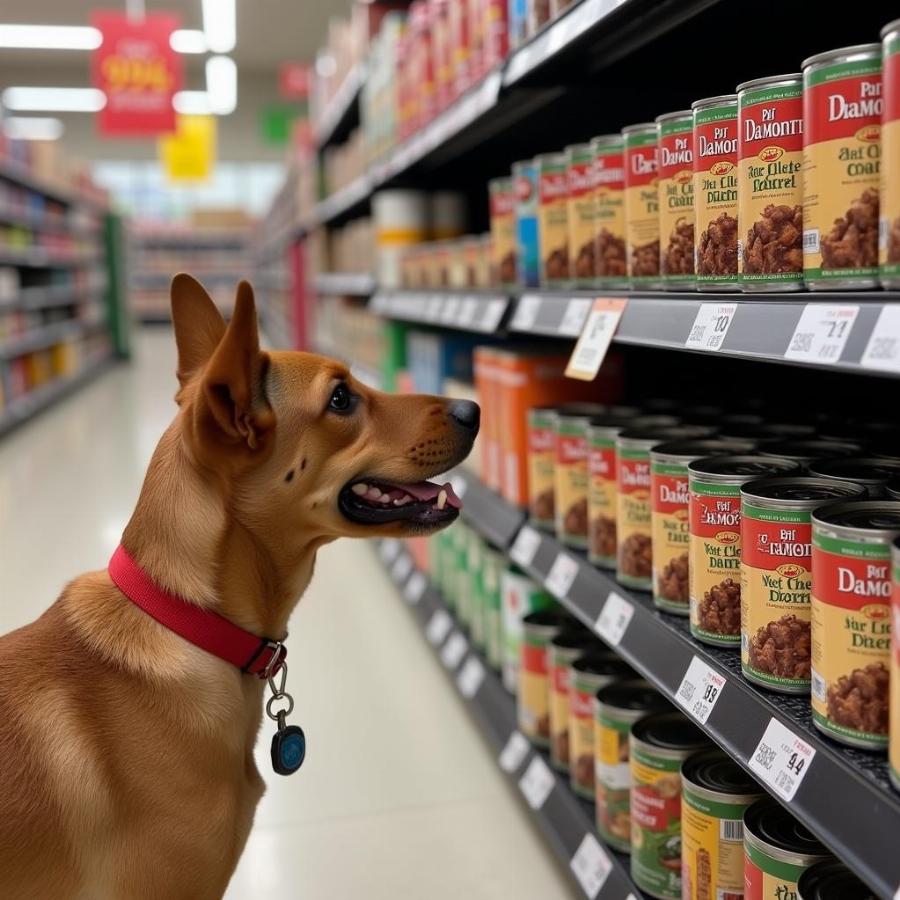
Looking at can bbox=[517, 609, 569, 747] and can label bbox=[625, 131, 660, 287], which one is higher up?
can label bbox=[625, 131, 660, 287]

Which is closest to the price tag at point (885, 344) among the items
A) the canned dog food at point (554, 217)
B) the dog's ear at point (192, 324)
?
the dog's ear at point (192, 324)

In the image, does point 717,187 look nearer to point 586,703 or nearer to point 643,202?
point 643,202

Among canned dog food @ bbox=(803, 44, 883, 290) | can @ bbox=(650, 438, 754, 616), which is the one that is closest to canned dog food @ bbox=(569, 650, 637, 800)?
can @ bbox=(650, 438, 754, 616)

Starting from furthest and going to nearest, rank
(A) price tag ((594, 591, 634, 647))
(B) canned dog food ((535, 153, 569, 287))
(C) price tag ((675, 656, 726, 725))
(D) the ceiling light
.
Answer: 1. (D) the ceiling light
2. (B) canned dog food ((535, 153, 569, 287))
3. (A) price tag ((594, 591, 634, 647))
4. (C) price tag ((675, 656, 726, 725))

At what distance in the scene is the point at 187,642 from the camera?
1488mm

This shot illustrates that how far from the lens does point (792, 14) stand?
1.70 metres

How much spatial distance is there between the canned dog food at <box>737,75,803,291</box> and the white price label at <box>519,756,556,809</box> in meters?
1.28

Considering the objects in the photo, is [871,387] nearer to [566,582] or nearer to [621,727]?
[566,582]

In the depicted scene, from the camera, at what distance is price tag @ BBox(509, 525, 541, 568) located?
2254 millimetres

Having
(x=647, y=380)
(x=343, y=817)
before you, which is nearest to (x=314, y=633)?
(x=343, y=817)

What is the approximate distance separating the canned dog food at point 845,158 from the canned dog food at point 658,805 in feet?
2.80

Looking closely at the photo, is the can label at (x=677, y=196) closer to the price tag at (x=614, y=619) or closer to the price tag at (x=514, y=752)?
the price tag at (x=614, y=619)

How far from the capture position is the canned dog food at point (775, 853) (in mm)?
1282

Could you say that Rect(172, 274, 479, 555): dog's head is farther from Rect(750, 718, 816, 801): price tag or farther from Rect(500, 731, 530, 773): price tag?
Rect(500, 731, 530, 773): price tag
